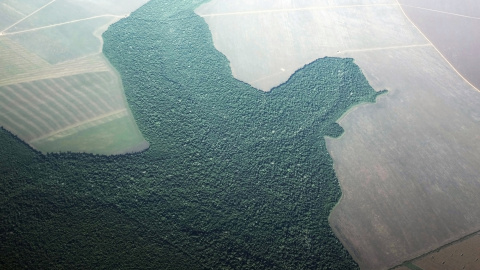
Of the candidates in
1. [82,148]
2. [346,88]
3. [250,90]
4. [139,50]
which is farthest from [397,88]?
[82,148]

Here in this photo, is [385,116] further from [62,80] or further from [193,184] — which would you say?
[62,80]

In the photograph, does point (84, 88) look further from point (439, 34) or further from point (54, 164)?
point (439, 34)

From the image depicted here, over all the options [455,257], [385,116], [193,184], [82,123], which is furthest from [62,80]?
[455,257]

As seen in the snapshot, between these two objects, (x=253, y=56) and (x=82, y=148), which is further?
(x=253, y=56)

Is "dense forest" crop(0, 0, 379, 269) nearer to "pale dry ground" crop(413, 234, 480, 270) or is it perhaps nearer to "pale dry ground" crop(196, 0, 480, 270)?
"pale dry ground" crop(196, 0, 480, 270)

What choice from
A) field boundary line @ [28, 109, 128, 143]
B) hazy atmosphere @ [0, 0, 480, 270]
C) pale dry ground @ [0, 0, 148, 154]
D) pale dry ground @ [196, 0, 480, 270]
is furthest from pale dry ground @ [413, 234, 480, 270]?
field boundary line @ [28, 109, 128, 143]

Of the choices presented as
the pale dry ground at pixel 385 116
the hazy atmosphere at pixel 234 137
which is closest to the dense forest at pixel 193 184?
the hazy atmosphere at pixel 234 137
